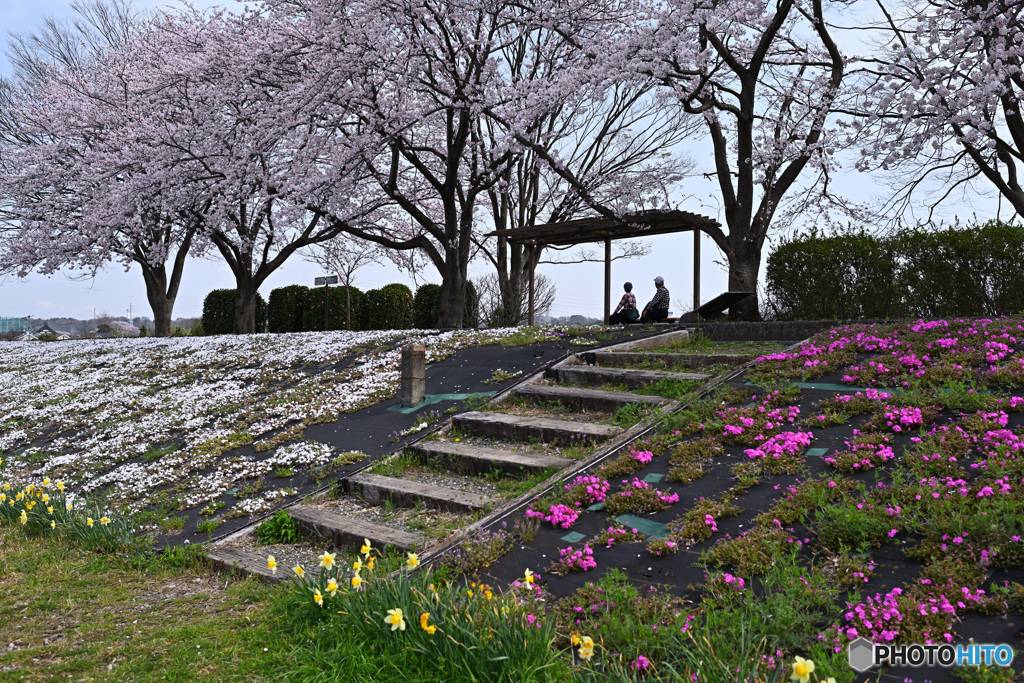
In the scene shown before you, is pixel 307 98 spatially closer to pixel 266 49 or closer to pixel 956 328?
pixel 266 49

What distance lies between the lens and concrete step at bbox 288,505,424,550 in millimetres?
4516

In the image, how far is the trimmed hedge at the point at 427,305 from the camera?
21.8 m

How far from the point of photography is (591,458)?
529 cm

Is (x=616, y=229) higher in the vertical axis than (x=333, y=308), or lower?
higher

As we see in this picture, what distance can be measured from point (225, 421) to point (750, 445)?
684 centimetres

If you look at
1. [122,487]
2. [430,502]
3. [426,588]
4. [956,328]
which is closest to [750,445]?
[430,502]

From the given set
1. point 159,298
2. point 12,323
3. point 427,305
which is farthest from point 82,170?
point 12,323

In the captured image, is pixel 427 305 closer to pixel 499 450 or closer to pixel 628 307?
pixel 628 307

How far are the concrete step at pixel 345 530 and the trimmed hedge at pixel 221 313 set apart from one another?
2001 cm

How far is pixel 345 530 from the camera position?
15.9 ft

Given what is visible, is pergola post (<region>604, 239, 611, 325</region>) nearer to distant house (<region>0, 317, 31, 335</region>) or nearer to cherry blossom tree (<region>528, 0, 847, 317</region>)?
cherry blossom tree (<region>528, 0, 847, 317</region>)

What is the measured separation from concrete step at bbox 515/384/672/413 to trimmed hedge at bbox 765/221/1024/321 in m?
5.87

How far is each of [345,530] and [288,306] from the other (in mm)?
19627

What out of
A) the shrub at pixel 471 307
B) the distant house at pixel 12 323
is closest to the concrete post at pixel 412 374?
the shrub at pixel 471 307
